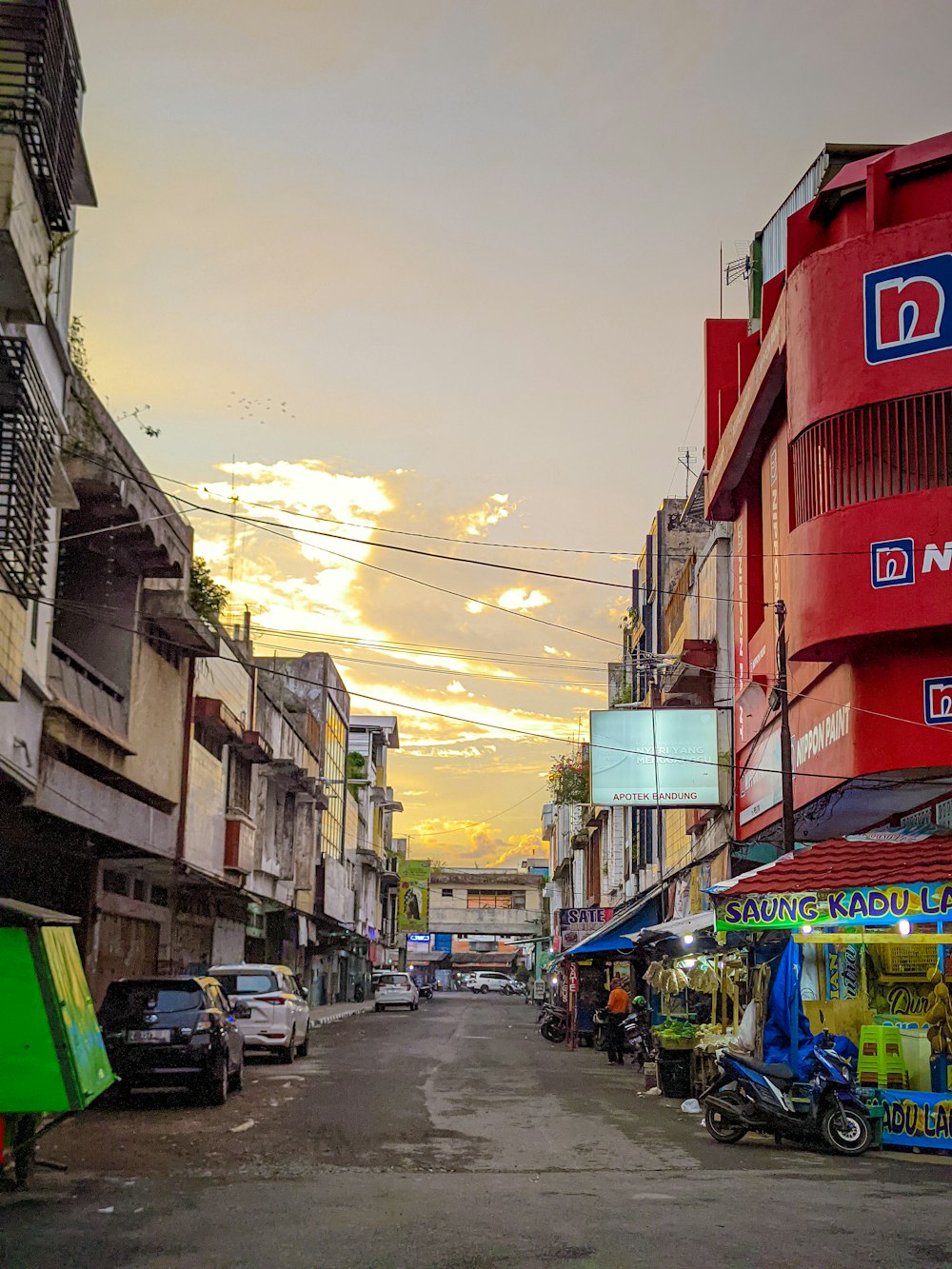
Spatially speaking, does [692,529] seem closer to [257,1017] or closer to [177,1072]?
[257,1017]

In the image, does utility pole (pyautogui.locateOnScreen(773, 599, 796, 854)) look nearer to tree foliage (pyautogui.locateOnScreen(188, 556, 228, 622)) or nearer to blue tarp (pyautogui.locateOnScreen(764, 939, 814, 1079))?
blue tarp (pyautogui.locateOnScreen(764, 939, 814, 1079))

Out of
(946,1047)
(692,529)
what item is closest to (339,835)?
(692,529)

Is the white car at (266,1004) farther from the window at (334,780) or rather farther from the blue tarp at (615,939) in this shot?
the window at (334,780)

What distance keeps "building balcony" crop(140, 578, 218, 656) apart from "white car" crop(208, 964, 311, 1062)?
22.1 feet

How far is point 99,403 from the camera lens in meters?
21.4

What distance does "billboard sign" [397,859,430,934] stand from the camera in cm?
11194

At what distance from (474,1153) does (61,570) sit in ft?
48.8

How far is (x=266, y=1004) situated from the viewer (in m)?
27.2

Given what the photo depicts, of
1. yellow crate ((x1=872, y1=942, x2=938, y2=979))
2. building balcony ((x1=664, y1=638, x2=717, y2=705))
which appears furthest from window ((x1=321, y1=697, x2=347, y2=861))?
yellow crate ((x1=872, y1=942, x2=938, y2=979))

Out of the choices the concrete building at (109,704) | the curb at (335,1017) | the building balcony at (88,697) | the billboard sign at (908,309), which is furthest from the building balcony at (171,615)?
the curb at (335,1017)

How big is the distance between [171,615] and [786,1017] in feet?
47.1

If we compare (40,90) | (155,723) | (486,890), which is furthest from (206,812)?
(486,890)

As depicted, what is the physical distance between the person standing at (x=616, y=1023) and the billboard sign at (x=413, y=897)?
75027 mm

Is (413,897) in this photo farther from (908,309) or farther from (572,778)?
(908,309)
